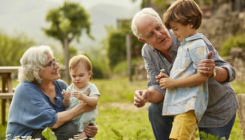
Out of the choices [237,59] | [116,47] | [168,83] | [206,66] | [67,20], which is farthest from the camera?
[67,20]

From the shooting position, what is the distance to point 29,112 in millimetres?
2926

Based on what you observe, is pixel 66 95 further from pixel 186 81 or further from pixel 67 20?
pixel 67 20

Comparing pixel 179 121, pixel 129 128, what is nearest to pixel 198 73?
pixel 179 121

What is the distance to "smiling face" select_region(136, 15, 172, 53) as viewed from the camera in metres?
2.89

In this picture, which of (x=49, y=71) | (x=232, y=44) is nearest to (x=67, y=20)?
(x=232, y=44)

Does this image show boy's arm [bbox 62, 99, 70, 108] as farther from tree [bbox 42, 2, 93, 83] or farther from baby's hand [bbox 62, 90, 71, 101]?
tree [bbox 42, 2, 93, 83]

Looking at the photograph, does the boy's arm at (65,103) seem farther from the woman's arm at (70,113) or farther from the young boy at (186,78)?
the young boy at (186,78)

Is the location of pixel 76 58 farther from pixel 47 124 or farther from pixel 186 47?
pixel 186 47

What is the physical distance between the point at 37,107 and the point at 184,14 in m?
1.50

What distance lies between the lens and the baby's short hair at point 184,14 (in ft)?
8.17

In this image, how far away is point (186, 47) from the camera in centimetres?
251

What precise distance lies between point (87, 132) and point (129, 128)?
225 cm

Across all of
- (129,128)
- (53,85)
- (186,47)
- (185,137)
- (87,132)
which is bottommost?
(129,128)

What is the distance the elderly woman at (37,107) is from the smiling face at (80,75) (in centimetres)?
17
